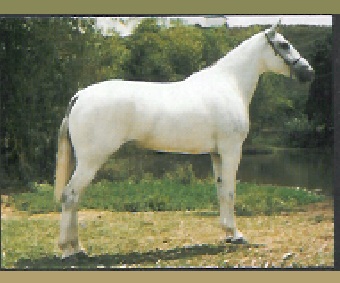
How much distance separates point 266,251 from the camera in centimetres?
824

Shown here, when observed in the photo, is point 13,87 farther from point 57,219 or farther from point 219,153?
point 219,153

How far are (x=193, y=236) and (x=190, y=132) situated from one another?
107cm

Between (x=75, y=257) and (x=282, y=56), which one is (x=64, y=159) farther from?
(x=282, y=56)

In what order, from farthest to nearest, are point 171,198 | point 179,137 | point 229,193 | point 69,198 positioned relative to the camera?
point 171,198
point 229,193
point 179,137
point 69,198

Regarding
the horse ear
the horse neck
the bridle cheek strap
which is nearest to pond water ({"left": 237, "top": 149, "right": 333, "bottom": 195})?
the horse neck

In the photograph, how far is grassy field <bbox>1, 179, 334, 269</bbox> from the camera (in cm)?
822

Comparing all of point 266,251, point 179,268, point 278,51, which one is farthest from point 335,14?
→ point 179,268

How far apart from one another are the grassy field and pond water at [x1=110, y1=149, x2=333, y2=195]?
0.10m

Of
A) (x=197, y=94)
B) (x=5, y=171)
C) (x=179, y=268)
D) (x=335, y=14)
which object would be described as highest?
(x=335, y=14)

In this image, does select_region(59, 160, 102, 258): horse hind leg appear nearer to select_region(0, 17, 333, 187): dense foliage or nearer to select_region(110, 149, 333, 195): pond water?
select_region(0, 17, 333, 187): dense foliage

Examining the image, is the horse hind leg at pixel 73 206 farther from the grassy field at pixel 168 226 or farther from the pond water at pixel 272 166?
the pond water at pixel 272 166

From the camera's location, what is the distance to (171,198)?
8352 mm

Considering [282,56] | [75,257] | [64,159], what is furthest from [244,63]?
[75,257]

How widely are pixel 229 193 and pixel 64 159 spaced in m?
1.69
